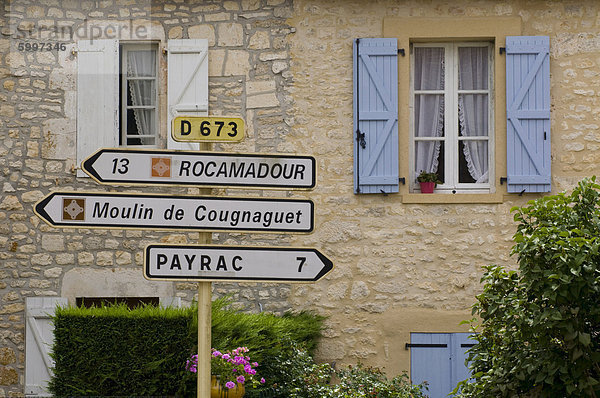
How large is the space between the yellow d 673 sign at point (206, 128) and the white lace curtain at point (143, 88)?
4848 millimetres

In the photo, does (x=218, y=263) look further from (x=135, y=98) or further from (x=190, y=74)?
(x=135, y=98)

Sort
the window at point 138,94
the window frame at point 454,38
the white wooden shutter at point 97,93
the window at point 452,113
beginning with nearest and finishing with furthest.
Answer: the window frame at point 454,38 → the white wooden shutter at point 97,93 → the window at point 452,113 → the window at point 138,94

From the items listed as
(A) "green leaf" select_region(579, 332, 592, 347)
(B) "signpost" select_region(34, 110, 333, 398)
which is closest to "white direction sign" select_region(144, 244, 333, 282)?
(B) "signpost" select_region(34, 110, 333, 398)

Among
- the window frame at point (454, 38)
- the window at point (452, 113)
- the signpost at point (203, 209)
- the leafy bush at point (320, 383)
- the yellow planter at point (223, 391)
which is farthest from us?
the window at point (452, 113)

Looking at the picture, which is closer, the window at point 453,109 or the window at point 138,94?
the window at point 453,109

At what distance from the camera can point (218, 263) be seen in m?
3.89

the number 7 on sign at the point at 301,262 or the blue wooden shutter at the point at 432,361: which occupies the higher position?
the number 7 on sign at the point at 301,262

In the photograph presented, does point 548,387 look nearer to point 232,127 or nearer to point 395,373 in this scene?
point 232,127

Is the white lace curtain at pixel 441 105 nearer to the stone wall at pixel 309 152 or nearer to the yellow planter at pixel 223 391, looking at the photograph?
the stone wall at pixel 309 152

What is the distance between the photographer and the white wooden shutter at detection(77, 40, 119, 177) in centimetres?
852

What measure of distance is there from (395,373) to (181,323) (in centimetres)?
283

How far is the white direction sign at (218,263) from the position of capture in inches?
153

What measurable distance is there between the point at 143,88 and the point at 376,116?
246 cm

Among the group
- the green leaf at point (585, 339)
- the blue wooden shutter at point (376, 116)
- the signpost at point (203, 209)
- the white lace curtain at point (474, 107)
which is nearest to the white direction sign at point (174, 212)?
the signpost at point (203, 209)
